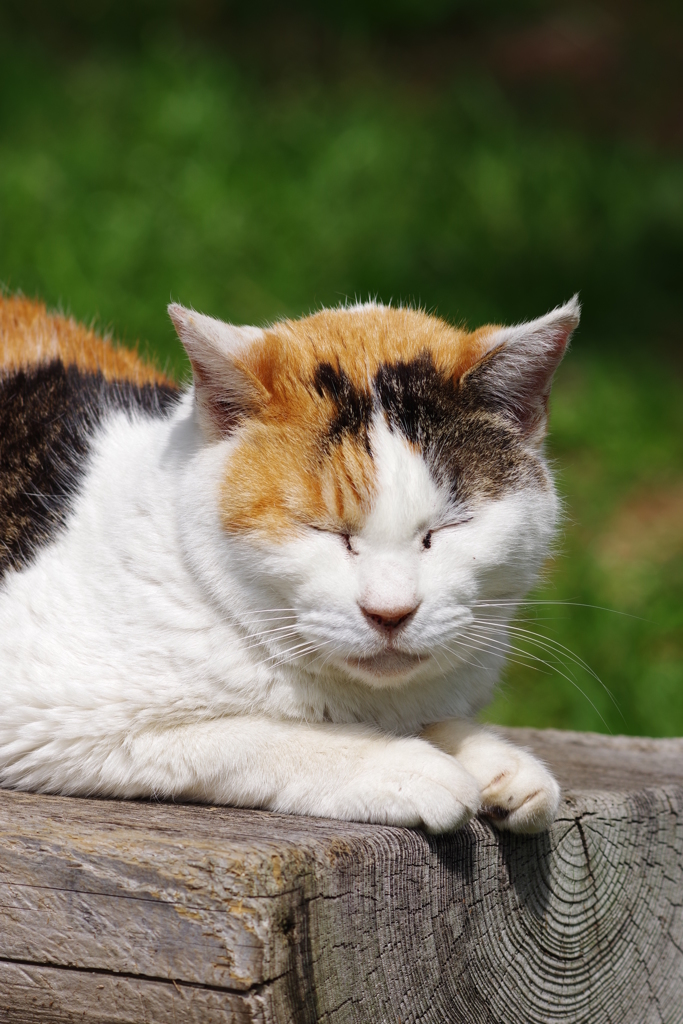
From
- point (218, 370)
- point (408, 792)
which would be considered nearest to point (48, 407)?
point (218, 370)

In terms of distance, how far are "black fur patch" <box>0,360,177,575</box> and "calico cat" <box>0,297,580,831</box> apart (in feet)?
0.27

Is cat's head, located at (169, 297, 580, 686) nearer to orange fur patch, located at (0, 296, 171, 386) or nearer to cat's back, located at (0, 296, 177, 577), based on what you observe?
cat's back, located at (0, 296, 177, 577)

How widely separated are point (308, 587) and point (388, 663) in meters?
0.19

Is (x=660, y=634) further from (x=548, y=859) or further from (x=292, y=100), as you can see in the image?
(x=292, y=100)

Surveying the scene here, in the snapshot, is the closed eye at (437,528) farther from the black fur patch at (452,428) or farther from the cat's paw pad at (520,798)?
the cat's paw pad at (520,798)

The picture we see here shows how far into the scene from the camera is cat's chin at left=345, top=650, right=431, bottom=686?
183 cm

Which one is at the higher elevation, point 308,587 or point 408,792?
point 308,587

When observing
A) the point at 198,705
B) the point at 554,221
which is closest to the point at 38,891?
the point at 198,705

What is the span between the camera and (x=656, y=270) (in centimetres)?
633

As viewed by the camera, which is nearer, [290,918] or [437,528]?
[290,918]

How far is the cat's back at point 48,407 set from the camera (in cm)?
226

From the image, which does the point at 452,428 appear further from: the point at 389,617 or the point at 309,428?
the point at 389,617

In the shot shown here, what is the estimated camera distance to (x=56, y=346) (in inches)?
112

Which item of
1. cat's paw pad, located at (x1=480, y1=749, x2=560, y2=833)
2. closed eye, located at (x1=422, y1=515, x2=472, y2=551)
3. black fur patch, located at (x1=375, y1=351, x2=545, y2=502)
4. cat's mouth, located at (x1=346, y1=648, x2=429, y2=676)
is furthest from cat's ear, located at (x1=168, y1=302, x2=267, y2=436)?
cat's paw pad, located at (x1=480, y1=749, x2=560, y2=833)
